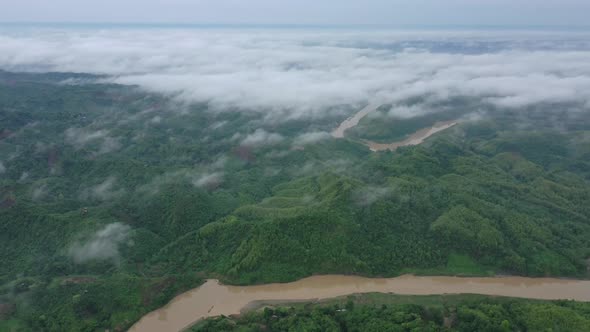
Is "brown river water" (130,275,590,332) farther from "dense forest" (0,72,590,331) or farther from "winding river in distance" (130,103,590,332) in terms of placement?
"dense forest" (0,72,590,331)

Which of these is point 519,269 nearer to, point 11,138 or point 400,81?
point 11,138

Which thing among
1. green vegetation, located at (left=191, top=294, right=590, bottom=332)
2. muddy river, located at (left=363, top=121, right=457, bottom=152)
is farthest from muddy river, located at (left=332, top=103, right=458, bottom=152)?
green vegetation, located at (left=191, top=294, right=590, bottom=332)

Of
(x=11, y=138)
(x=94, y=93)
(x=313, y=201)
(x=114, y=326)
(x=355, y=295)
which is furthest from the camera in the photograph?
(x=94, y=93)

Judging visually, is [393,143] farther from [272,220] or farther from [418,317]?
[418,317]

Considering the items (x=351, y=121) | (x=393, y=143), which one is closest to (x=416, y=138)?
(x=393, y=143)

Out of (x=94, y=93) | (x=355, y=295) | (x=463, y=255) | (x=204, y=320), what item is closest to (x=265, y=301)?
(x=204, y=320)

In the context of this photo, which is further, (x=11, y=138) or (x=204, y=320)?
(x=11, y=138)

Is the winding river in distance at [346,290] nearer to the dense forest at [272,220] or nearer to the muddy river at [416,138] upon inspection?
the dense forest at [272,220]
